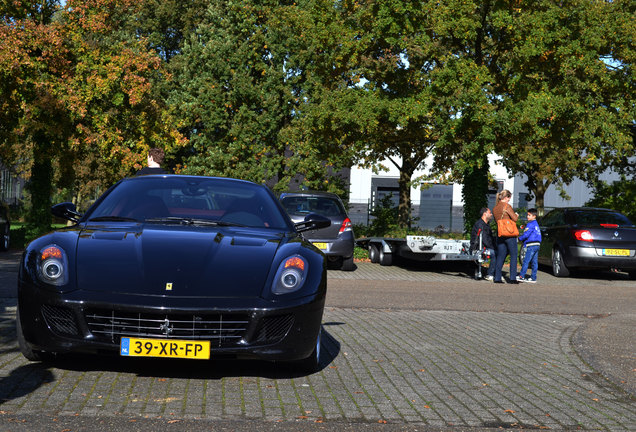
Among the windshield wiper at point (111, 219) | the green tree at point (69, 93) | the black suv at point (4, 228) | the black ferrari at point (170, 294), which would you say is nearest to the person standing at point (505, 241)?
the black ferrari at point (170, 294)

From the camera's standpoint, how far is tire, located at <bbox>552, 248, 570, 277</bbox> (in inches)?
683

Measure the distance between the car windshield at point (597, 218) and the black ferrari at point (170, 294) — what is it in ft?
41.5

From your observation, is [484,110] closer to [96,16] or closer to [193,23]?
[96,16]

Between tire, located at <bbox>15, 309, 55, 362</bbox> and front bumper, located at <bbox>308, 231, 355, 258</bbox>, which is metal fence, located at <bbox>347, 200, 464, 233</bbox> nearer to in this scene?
front bumper, located at <bbox>308, 231, 355, 258</bbox>

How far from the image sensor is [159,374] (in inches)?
217

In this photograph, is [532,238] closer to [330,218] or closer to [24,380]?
[330,218]

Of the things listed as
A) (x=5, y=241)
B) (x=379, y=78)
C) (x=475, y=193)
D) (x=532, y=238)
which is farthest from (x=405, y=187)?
(x=5, y=241)

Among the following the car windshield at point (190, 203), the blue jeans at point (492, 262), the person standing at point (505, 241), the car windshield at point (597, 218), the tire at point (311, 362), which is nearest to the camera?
the tire at point (311, 362)

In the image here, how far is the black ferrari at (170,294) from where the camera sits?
5.05 metres

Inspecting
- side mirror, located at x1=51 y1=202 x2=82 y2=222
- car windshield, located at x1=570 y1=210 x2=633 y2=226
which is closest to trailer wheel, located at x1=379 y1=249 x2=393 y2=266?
car windshield, located at x1=570 y1=210 x2=633 y2=226

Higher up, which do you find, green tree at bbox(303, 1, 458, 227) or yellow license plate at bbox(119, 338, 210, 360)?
green tree at bbox(303, 1, 458, 227)

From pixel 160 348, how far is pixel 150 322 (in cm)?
18

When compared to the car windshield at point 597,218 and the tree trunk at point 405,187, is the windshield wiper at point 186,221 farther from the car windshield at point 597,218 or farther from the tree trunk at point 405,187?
the tree trunk at point 405,187

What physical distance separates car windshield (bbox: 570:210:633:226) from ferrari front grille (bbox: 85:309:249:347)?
44.5ft
